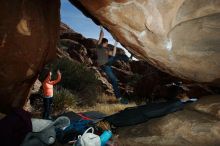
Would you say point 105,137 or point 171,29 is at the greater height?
point 171,29

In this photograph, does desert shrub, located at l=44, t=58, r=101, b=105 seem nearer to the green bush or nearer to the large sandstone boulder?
the green bush

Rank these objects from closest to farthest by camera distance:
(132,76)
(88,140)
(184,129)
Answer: (88,140) → (184,129) → (132,76)

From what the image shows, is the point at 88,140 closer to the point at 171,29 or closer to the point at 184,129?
the point at 184,129

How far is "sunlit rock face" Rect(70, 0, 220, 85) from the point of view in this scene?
4.59m

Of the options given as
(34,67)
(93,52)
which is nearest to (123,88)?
(93,52)

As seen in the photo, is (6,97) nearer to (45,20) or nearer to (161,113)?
(45,20)

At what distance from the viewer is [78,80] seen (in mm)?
14000

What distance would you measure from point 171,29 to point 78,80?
376 inches

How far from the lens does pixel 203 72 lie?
4.95m

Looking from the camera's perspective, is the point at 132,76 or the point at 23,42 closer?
the point at 23,42

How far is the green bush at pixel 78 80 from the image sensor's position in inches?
536

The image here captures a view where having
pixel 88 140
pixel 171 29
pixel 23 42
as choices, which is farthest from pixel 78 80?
pixel 88 140

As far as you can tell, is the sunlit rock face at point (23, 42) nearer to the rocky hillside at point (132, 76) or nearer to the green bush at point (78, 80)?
the rocky hillside at point (132, 76)

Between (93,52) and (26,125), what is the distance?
19689 mm
